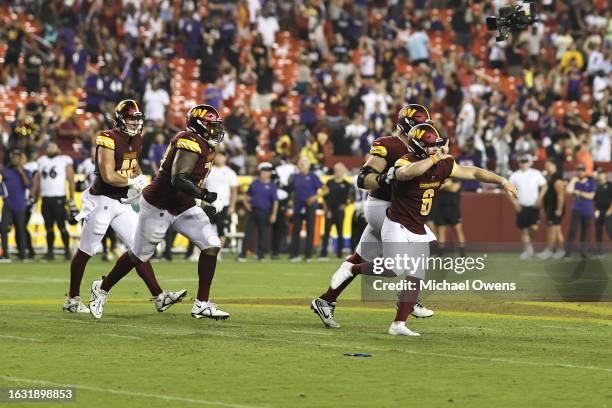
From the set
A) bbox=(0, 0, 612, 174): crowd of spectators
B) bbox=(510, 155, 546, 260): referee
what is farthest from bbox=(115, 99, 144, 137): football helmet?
bbox=(510, 155, 546, 260): referee

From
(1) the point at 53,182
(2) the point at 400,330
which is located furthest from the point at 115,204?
(1) the point at 53,182

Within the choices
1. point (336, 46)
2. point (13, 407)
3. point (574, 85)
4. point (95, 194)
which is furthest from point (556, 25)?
point (13, 407)

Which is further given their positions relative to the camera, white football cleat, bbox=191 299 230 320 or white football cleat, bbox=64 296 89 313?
white football cleat, bbox=64 296 89 313

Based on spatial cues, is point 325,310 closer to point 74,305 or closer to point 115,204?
point 115,204

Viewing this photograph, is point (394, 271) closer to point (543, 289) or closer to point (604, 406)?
point (604, 406)

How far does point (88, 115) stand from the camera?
29750mm

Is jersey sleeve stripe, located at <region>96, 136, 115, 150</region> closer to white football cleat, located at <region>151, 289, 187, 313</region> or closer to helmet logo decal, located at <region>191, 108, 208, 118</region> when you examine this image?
helmet logo decal, located at <region>191, 108, 208, 118</region>

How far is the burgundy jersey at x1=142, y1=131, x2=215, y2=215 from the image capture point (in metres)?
13.0

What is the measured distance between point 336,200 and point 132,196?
12242 millimetres

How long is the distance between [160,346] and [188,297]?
17.9ft

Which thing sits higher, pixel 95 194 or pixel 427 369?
pixel 95 194

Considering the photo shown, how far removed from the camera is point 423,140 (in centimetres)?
1189

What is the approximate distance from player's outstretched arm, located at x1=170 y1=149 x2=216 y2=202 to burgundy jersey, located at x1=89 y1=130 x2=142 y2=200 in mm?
1161

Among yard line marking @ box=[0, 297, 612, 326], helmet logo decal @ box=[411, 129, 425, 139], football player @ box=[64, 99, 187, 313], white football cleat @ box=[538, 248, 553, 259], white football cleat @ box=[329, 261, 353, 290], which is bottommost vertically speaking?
white football cleat @ box=[538, 248, 553, 259]
